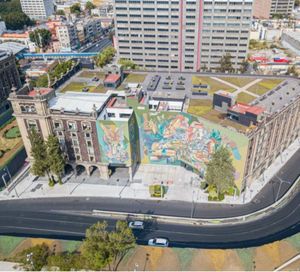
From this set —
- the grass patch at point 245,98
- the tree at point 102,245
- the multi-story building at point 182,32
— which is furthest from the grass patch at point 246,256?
the multi-story building at point 182,32

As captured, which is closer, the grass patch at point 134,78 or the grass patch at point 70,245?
the grass patch at point 70,245

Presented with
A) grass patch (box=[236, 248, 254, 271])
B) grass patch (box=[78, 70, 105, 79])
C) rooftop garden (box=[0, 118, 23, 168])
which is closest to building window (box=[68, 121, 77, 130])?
rooftop garden (box=[0, 118, 23, 168])

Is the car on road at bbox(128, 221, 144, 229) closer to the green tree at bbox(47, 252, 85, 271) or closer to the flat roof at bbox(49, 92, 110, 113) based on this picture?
the green tree at bbox(47, 252, 85, 271)

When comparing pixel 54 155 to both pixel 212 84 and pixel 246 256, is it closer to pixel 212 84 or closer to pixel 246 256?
pixel 246 256

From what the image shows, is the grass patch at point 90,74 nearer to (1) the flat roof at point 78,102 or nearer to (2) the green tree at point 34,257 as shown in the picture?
(1) the flat roof at point 78,102

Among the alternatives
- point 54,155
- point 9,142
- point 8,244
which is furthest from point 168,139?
point 9,142

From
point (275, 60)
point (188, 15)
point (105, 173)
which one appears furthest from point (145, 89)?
point (275, 60)
